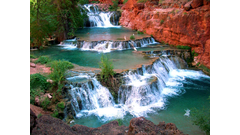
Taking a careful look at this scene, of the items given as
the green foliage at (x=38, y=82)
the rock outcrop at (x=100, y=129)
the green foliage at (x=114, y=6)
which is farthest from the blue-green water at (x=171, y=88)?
the green foliage at (x=114, y=6)

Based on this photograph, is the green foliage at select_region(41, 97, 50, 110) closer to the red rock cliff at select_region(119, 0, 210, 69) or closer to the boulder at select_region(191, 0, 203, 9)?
the red rock cliff at select_region(119, 0, 210, 69)

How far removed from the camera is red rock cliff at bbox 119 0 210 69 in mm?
12406

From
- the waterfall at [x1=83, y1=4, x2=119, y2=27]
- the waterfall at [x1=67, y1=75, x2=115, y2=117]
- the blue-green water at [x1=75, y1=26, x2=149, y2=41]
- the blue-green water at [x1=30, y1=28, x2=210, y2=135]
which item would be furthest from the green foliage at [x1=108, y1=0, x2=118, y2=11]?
the waterfall at [x1=67, y1=75, x2=115, y2=117]

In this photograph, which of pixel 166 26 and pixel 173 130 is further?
pixel 166 26

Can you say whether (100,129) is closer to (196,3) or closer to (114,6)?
(196,3)

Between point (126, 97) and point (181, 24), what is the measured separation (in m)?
7.78

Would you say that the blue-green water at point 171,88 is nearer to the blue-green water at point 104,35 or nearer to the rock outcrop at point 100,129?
the blue-green water at point 104,35

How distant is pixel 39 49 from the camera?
1403 centimetres

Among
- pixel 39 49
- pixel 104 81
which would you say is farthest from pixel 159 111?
pixel 39 49

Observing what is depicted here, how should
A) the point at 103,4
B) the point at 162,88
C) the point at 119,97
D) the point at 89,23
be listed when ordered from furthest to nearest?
the point at 103,4 → the point at 89,23 → the point at 162,88 → the point at 119,97
